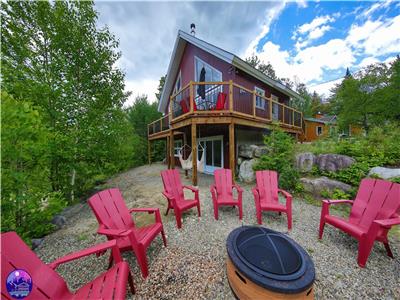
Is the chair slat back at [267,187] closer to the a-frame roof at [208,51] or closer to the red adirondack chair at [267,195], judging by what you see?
the red adirondack chair at [267,195]

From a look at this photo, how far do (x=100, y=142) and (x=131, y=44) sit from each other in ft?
17.4

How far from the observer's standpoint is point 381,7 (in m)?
6.38

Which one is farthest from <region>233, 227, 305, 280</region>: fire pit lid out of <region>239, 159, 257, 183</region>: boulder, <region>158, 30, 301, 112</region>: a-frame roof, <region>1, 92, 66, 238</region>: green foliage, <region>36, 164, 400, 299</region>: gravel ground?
<region>158, 30, 301, 112</region>: a-frame roof

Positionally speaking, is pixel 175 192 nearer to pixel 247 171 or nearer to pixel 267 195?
pixel 267 195

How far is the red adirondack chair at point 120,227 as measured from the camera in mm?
2098

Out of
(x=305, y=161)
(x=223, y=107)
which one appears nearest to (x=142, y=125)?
(x=223, y=107)

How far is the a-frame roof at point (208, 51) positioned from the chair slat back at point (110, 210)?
22.2 feet

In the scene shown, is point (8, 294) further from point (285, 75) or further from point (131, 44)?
point (285, 75)

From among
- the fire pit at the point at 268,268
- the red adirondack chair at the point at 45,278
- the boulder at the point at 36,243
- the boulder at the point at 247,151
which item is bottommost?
the boulder at the point at 36,243

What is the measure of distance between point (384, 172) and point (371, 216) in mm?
2630

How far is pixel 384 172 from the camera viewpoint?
4363 millimetres

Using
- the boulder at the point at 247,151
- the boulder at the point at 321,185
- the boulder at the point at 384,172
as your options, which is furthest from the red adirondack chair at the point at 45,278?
the boulder at the point at 247,151

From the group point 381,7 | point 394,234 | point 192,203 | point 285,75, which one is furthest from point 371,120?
point 285,75

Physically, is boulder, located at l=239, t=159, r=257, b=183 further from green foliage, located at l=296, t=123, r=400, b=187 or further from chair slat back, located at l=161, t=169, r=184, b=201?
chair slat back, located at l=161, t=169, r=184, b=201
